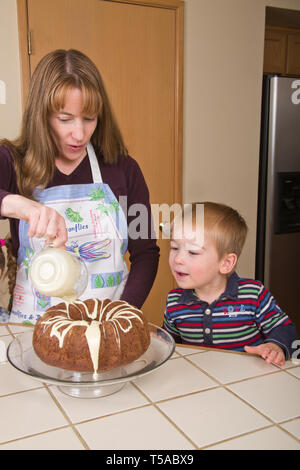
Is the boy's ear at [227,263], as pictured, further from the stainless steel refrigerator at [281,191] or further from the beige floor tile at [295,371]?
the stainless steel refrigerator at [281,191]

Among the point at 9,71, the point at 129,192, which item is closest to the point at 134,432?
the point at 129,192

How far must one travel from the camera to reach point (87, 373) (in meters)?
0.84

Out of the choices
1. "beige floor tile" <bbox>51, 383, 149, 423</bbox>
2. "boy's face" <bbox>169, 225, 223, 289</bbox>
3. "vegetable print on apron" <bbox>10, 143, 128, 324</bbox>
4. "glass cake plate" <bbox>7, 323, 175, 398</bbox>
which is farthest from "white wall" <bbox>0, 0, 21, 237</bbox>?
"beige floor tile" <bbox>51, 383, 149, 423</bbox>

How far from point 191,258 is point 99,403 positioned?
577mm

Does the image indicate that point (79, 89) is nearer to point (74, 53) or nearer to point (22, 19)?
point (74, 53)

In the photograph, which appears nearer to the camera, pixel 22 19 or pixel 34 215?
pixel 34 215

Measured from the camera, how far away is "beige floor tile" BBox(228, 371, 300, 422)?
797 millimetres

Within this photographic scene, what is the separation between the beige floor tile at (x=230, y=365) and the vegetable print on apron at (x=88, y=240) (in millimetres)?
557

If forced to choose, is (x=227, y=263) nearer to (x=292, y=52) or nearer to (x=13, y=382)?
(x=13, y=382)

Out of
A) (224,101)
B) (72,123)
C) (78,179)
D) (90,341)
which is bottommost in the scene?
(90,341)

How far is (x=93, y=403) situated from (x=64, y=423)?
8cm

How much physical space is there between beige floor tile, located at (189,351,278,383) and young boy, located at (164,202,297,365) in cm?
A: 28

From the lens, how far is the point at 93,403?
2.71 ft
